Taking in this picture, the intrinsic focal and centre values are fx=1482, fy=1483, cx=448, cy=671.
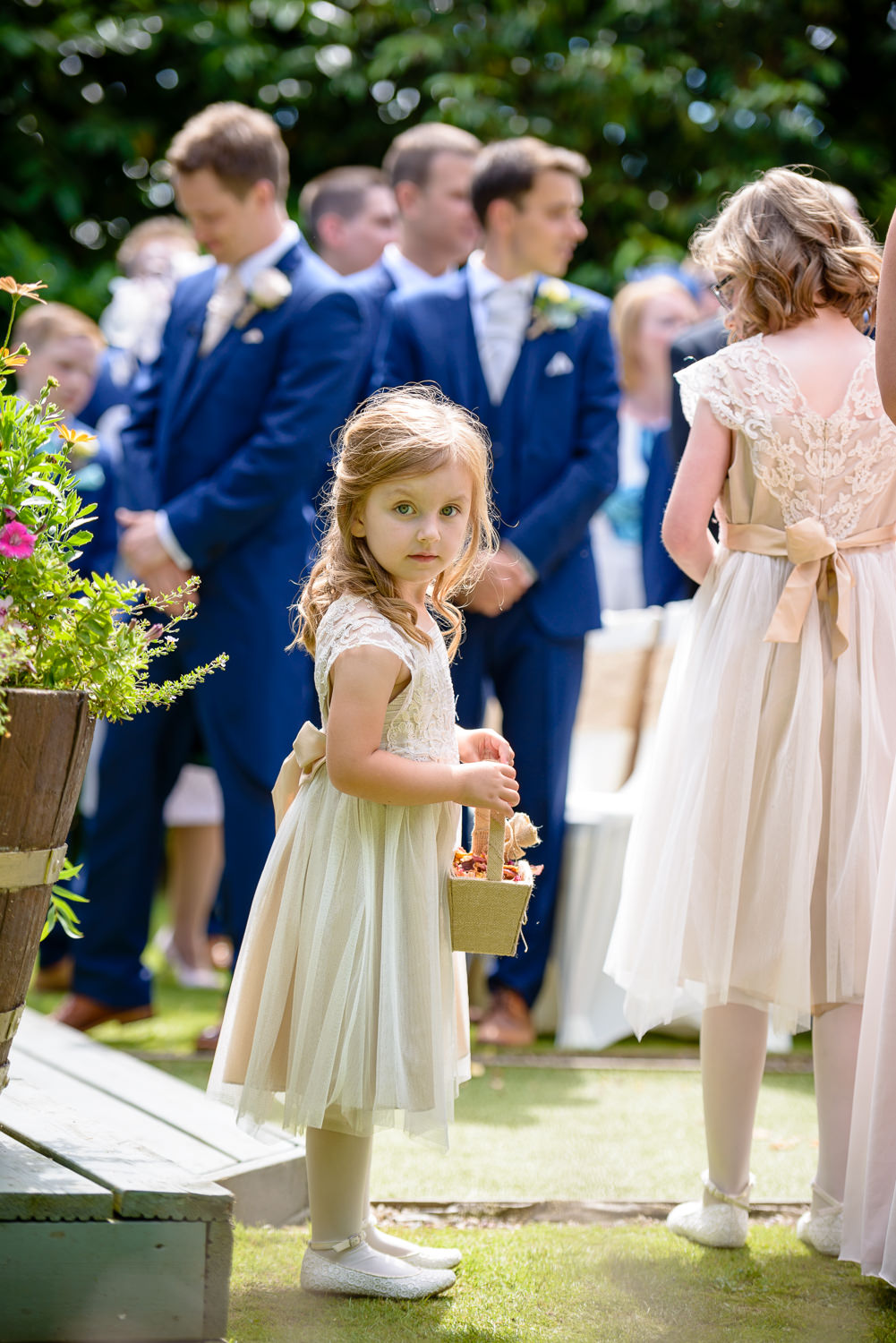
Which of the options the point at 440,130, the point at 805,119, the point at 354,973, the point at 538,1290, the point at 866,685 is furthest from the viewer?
the point at 805,119

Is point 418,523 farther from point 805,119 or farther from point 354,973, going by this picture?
point 805,119

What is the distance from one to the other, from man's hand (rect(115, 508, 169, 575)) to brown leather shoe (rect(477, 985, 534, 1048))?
5.04 ft

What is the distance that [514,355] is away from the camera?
172 inches

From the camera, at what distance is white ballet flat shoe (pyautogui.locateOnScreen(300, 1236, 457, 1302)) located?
2.34m

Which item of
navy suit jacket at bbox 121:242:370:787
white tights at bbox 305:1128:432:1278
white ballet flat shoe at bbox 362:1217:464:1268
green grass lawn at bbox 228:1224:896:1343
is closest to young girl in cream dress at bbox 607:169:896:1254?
green grass lawn at bbox 228:1224:896:1343

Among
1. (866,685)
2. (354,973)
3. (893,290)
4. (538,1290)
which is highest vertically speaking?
(893,290)

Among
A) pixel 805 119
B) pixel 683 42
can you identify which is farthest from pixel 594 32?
→ pixel 805 119

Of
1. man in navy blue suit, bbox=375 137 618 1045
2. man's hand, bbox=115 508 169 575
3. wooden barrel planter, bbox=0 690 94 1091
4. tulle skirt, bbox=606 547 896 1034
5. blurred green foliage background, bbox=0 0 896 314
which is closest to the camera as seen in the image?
wooden barrel planter, bbox=0 690 94 1091

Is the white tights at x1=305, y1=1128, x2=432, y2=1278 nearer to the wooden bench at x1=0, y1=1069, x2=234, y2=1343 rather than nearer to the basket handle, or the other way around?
the wooden bench at x1=0, y1=1069, x2=234, y2=1343

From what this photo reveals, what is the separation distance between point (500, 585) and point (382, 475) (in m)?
1.87

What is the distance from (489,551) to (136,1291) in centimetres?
127

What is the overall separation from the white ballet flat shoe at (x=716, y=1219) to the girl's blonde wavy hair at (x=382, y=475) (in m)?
1.13

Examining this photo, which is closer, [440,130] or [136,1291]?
[136,1291]

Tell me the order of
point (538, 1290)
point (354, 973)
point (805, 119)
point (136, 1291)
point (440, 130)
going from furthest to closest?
point (805, 119), point (440, 130), point (538, 1290), point (354, 973), point (136, 1291)
